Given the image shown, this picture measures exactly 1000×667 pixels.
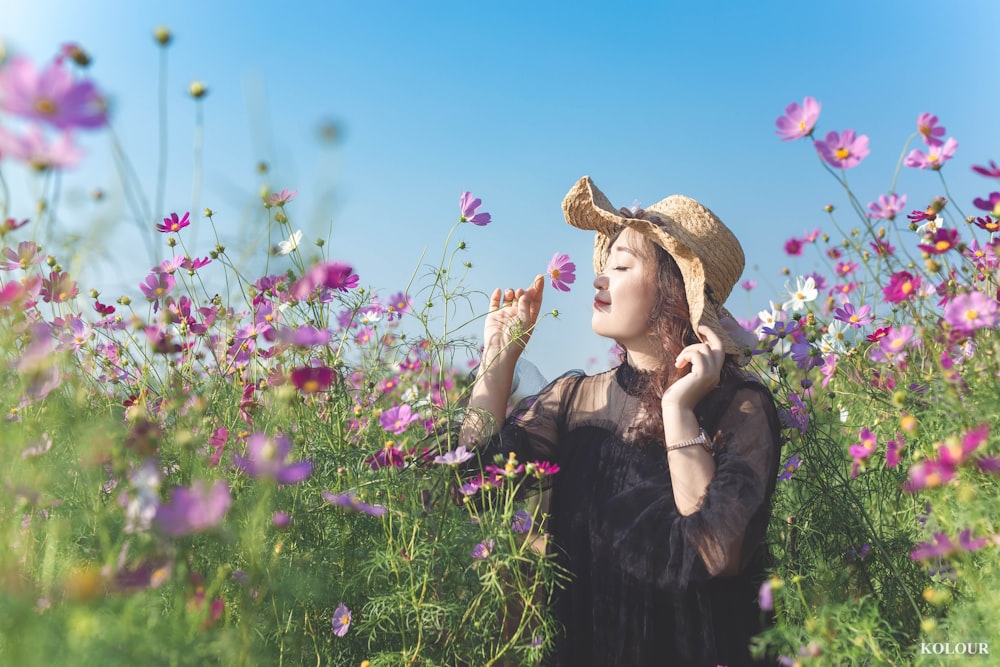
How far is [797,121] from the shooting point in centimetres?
172

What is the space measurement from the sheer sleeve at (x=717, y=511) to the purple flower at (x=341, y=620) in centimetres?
60

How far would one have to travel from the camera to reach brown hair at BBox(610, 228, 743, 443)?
2.04 meters

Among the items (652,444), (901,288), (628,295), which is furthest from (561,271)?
(901,288)

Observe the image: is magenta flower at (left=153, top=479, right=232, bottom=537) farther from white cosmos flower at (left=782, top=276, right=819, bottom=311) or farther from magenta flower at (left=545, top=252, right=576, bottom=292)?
white cosmos flower at (left=782, top=276, right=819, bottom=311)

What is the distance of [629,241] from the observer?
2105mm

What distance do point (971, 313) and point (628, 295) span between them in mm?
723

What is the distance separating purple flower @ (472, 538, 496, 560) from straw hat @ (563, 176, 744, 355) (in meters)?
0.68

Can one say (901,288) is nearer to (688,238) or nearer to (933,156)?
(933,156)

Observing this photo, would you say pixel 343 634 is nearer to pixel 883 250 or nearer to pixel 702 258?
pixel 702 258

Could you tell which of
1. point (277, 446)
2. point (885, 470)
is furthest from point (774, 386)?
point (277, 446)

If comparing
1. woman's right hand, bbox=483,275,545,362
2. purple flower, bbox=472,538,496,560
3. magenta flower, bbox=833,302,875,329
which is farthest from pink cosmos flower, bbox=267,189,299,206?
magenta flower, bbox=833,302,875,329

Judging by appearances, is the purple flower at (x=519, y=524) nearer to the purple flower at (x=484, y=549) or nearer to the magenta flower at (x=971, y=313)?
the purple flower at (x=484, y=549)

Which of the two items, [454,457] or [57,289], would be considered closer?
[454,457]

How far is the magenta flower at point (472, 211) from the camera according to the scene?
1.93 metres
